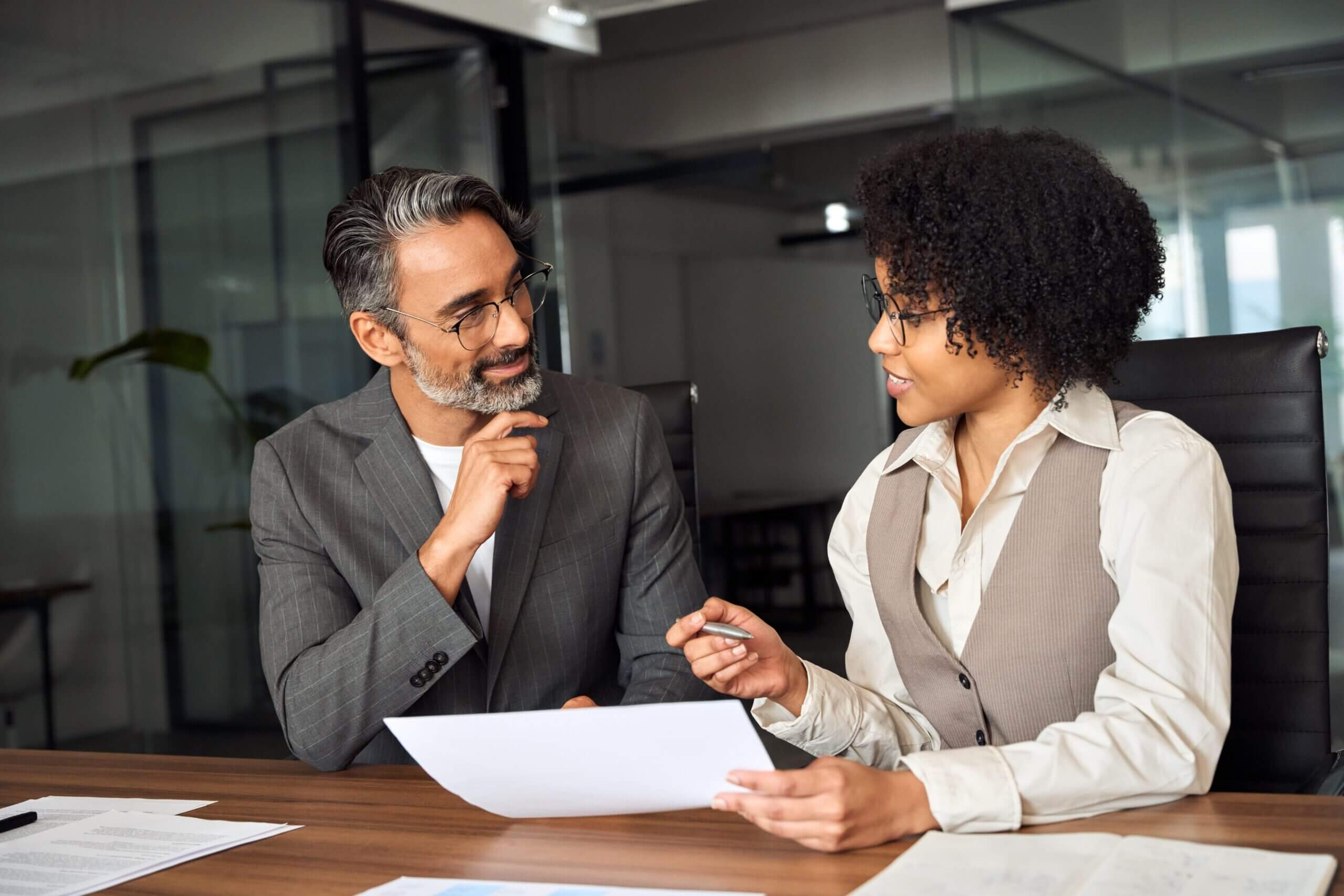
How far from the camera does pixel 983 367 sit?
1.45m

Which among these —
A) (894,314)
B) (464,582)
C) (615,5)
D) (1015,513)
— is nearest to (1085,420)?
(1015,513)

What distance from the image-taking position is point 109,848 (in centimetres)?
124

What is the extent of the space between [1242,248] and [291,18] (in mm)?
3215

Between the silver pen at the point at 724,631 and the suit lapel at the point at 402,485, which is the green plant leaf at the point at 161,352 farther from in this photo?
the silver pen at the point at 724,631

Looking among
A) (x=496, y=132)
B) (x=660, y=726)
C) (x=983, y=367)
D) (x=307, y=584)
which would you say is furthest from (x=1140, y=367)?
(x=496, y=132)

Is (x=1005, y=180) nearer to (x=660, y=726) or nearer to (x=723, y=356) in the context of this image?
(x=660, y=726)

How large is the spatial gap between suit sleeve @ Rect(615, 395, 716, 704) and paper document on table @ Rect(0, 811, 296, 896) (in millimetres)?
737

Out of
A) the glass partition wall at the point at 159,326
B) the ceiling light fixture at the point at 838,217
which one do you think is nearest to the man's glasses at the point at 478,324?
the glass partition wall at the point at 159,326

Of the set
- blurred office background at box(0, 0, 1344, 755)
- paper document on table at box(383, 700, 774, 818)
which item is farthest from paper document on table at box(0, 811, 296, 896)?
blurred office background at box(0, 0, 1344, 755)

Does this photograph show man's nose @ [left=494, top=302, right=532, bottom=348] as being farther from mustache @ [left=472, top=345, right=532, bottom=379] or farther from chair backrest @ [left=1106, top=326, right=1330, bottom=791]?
chair backrest @ [left=1106, top=326, right=1330, bottom=791]

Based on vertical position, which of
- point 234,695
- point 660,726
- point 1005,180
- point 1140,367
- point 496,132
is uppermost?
point 496,132

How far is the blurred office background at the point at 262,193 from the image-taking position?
11.6 ft

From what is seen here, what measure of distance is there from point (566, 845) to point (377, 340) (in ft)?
3.51

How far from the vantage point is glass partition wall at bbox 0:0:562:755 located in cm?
349
